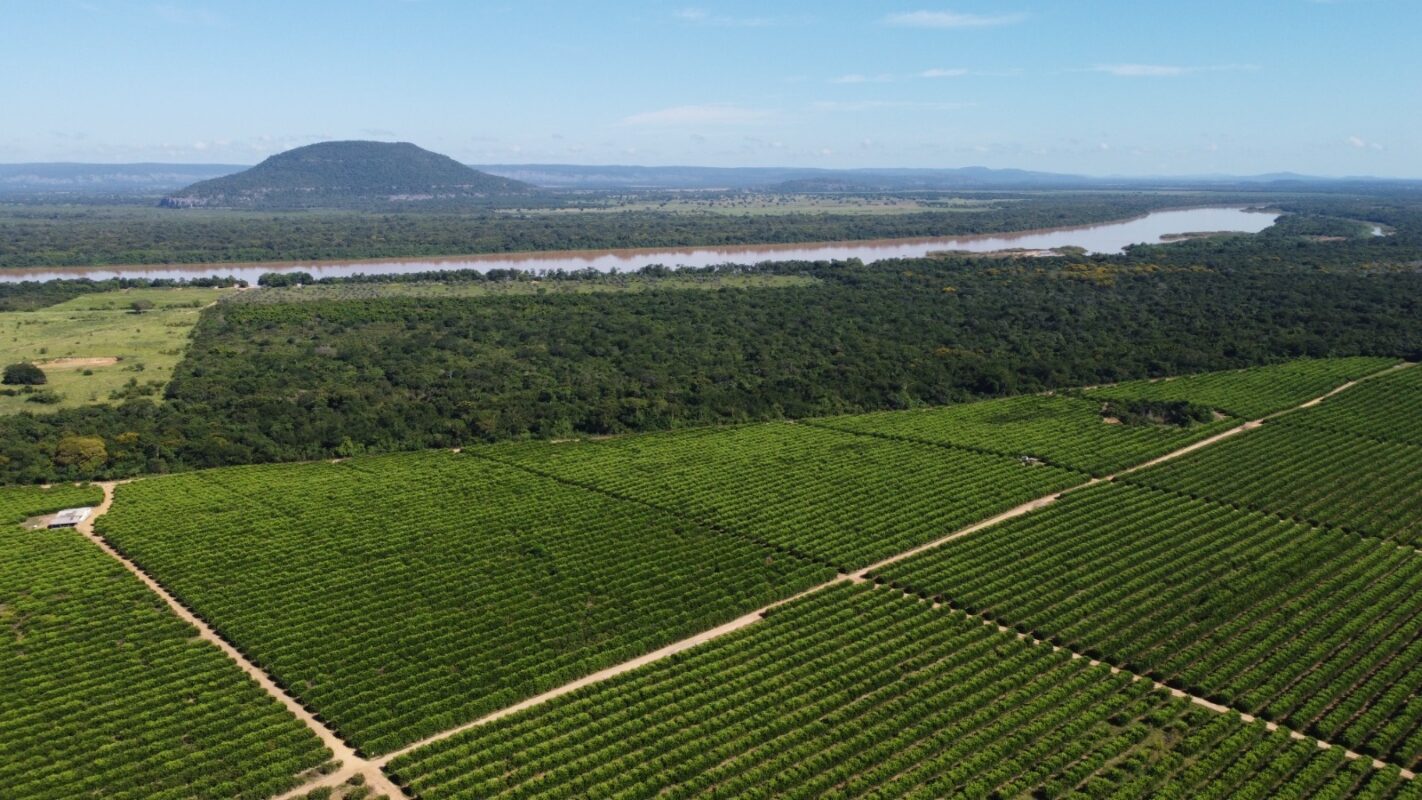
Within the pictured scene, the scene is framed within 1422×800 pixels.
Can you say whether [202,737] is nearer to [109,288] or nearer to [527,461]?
[527,461]

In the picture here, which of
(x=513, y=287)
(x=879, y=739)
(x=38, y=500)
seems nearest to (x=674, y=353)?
(x=513, y=287)

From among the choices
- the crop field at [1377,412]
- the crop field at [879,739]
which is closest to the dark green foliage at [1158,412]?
the crop field at [1377,412]

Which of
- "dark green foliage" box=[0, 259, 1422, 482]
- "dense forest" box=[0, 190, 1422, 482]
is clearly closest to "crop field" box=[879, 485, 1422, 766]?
"dense forest" box=[0, 190, 1422, 482]

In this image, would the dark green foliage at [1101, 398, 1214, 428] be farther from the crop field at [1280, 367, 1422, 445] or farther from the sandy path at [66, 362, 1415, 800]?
the sandy path at [66, 362, 1415, 800]

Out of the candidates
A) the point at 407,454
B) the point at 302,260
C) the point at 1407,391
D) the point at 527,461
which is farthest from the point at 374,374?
the point at 302,260

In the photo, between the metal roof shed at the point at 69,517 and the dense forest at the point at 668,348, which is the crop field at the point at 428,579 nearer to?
the metal roof shed at the point at 69,517
